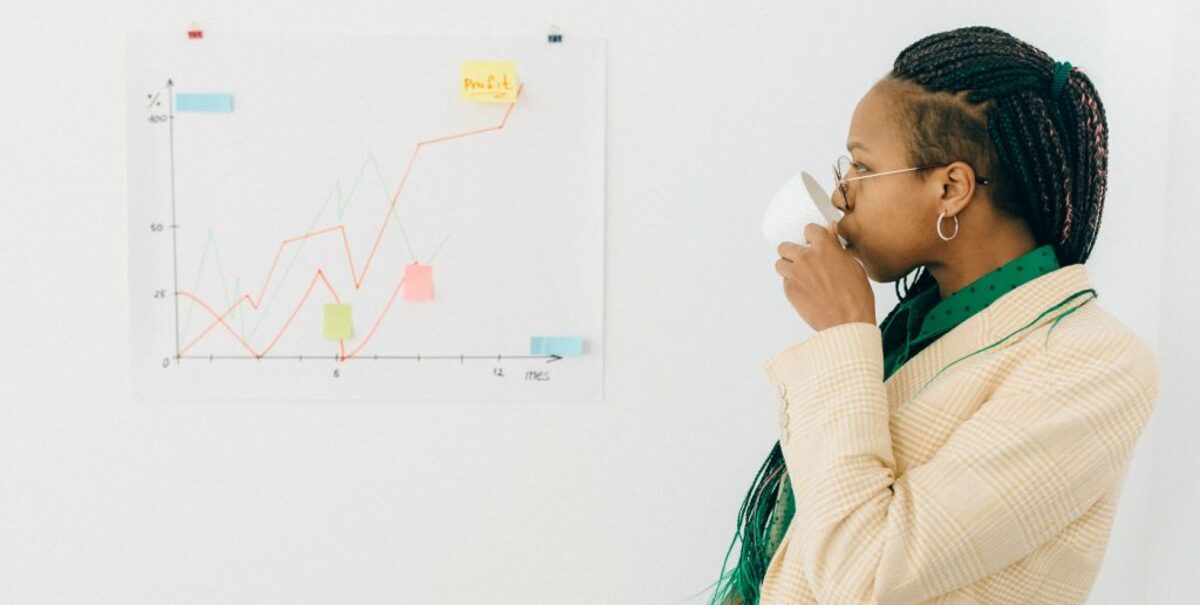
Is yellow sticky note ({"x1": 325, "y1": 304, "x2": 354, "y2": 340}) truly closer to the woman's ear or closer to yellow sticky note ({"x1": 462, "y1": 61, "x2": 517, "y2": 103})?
yellow sticky note ({"x1": 462, "y1": 61, "x2": 517, "y2": 103})

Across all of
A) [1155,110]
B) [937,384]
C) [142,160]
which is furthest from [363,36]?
[1155,110]

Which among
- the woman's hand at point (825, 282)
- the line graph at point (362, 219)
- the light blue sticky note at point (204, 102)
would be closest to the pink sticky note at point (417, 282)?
the line graph at point (362, 219)

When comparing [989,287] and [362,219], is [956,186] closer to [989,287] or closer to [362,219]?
[989,287]

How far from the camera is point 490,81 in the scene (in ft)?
4.65

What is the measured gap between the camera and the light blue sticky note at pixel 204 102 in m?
1.42

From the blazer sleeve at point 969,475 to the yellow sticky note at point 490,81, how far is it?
757 mm

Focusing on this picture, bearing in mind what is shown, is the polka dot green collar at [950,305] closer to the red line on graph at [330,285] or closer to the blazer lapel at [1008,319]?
the blazer lapel at [1008,319]

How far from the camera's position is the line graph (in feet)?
4.68

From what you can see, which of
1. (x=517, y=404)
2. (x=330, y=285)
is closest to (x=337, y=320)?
(x=330, y=285)

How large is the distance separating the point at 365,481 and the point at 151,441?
0.34 m

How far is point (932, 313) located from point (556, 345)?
632 millimetres

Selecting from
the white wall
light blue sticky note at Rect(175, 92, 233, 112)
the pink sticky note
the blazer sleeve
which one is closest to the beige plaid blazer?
the blazer sleeve

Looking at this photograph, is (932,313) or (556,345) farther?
(556,345)

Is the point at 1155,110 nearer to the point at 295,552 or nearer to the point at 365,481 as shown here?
the point at 365,481
